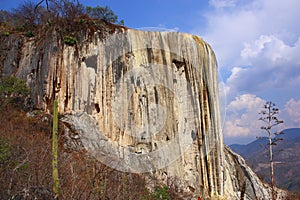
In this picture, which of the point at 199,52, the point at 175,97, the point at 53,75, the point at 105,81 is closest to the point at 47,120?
the point at 53,75

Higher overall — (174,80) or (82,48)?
(82,48)

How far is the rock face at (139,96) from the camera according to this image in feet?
47.5

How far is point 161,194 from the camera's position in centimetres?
1206

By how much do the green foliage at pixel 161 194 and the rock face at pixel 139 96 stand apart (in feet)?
5.42

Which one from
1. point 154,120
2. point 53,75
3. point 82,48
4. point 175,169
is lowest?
point 175,169

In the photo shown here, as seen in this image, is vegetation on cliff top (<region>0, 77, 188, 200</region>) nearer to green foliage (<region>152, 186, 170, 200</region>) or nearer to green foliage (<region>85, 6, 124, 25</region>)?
green foliage (<region>152, 186, 170, 200</region>)

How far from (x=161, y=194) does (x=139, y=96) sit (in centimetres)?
533

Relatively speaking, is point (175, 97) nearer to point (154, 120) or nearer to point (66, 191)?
point (154, 120)

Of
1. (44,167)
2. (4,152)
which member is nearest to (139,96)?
(44,167)

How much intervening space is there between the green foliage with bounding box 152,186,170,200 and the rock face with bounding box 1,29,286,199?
1.65 meters

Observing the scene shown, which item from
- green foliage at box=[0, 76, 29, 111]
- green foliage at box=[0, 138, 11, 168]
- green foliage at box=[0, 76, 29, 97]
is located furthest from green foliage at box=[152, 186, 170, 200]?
green foliage at box=[0, 76, 29, 97]

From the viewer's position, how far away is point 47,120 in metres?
13.8

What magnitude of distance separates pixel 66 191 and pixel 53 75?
948 centimetres

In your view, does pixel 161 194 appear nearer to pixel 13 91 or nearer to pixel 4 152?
pixel 4 152
